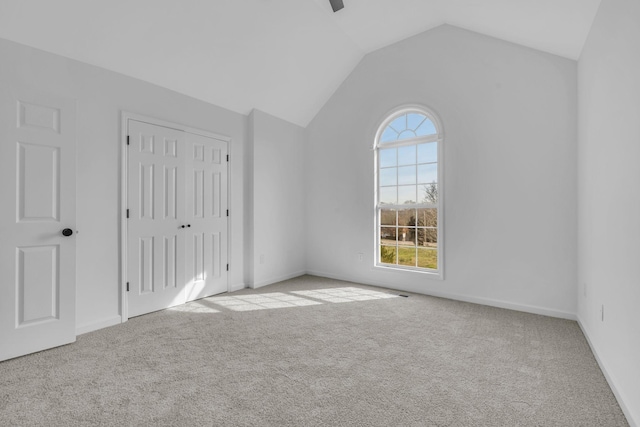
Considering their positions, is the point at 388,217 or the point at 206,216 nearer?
the point at 206,216

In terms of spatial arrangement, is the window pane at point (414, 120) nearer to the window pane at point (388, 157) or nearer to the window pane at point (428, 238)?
the window pane at point (388, 157)

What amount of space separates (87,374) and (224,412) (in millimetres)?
1114

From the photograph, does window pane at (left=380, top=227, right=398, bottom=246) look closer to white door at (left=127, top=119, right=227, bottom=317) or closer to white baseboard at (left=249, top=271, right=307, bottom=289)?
white baseboard at (left=249, top=271, right=307, bottom=289)

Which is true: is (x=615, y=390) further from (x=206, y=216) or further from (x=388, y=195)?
(x=206, y=216)

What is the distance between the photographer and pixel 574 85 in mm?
3051

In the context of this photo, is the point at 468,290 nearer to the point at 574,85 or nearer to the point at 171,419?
the point at 574,85

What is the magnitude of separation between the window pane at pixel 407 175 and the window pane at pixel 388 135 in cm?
46

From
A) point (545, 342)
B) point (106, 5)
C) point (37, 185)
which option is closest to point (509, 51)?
point (545, 342)

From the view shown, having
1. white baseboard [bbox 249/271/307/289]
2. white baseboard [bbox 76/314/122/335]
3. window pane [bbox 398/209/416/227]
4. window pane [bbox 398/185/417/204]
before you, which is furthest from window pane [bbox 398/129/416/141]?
white baseboard [bbox 76/314/122/335]

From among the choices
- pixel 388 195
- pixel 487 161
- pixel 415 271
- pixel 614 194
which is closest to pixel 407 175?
pixel 388 195

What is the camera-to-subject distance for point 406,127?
13.8 ft

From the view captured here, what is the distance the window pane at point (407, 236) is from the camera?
4180 millimetres

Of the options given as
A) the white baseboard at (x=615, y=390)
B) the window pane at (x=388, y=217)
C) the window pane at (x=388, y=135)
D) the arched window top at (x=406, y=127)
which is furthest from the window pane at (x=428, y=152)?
the white baseboard at (x=615, y=390)

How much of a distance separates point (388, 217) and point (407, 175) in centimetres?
66
